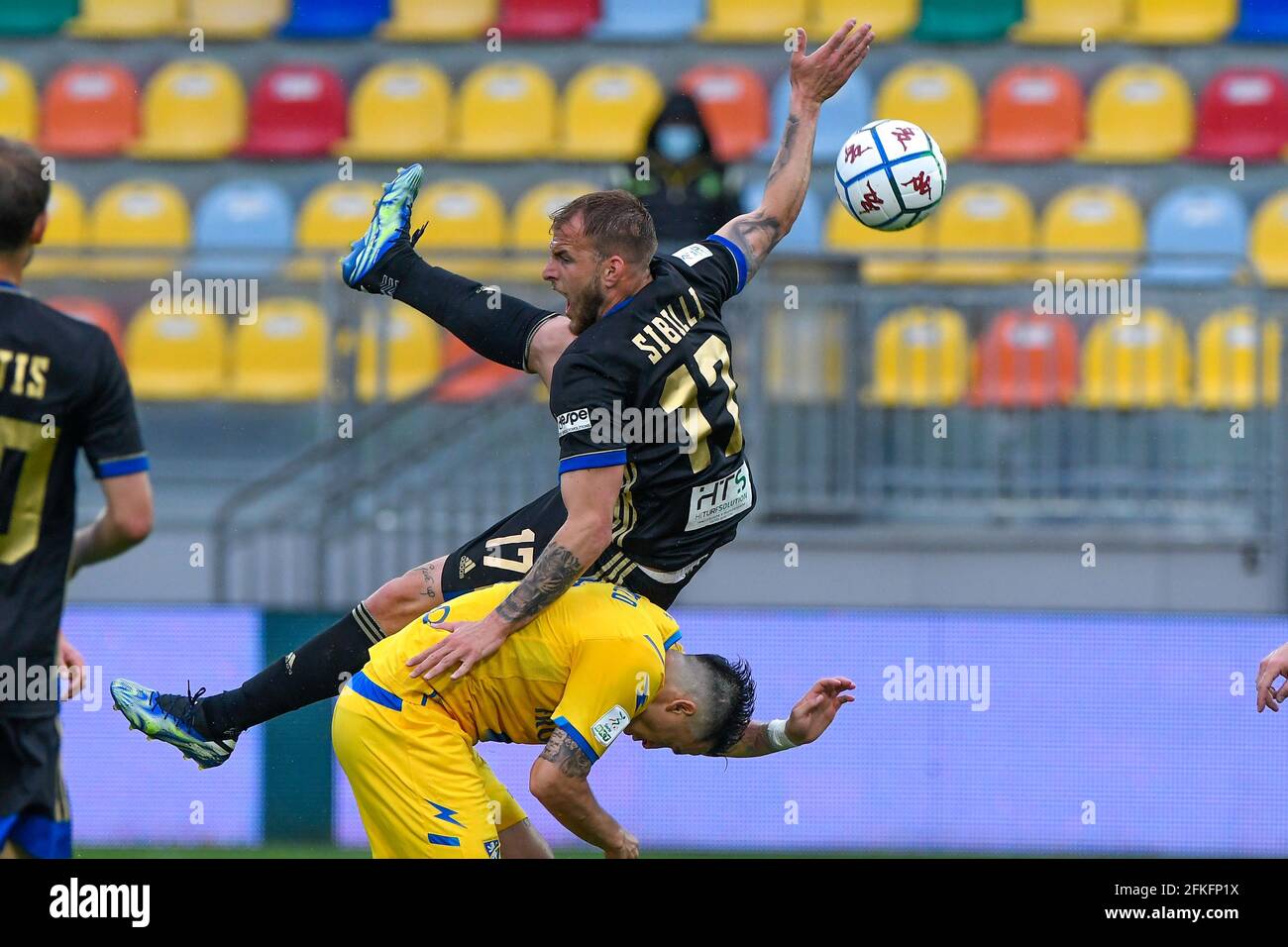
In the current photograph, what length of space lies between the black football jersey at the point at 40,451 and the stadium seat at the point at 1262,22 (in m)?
9.14

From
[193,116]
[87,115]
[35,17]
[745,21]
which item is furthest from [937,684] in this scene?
[35,17]

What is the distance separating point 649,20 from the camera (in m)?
12.0

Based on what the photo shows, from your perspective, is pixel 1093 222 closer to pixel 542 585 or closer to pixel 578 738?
pixel 542 585

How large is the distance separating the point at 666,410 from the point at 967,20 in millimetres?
7241

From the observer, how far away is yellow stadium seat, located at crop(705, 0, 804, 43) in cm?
1162

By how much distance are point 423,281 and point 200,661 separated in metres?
2.90

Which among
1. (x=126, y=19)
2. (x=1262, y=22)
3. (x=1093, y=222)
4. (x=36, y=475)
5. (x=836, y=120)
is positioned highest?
(x=126, y=19)

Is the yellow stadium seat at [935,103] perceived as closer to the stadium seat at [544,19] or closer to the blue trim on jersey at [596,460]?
the stadium seat at [544,19]

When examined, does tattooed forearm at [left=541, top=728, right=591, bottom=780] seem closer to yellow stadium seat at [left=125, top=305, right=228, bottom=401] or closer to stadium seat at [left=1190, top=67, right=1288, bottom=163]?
yellow stadium seat at [left=125, top=305, right=228, bottom=401]

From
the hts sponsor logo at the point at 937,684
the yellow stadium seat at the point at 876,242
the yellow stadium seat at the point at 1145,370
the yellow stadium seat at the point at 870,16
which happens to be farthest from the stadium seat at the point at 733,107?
the hts sponsor logo at the point at 937,684

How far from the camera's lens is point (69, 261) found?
925 centimetres
